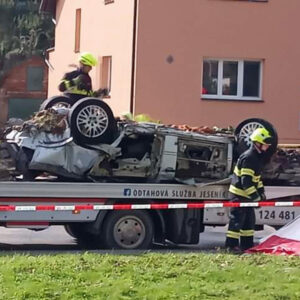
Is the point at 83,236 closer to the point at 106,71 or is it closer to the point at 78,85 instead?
the point at 78,85

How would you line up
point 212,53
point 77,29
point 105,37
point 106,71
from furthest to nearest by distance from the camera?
point 77,29
point 106,71
point 105,37
point 212,53

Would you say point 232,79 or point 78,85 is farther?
point 232,79

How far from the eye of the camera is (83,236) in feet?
45.9

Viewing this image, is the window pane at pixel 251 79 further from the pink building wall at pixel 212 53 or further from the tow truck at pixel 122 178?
the tow truck at pixel 122 178

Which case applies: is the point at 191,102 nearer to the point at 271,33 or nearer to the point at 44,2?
the point at 271,33

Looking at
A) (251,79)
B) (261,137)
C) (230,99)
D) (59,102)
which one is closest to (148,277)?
(261,137)

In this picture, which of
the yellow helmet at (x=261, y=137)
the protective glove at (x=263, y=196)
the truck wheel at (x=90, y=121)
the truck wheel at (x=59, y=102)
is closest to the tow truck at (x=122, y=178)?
the truck wheel at (x=90, y=121)

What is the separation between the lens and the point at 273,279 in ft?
31.3

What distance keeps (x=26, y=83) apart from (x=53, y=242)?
137ft

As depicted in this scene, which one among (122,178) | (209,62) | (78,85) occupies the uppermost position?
(209,62)

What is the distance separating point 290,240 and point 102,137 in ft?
9.40

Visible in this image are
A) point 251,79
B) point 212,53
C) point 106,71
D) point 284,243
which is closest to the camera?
point 284,243

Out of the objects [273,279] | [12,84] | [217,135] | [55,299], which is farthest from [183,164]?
[12,84]

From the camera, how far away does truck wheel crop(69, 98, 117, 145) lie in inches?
511
